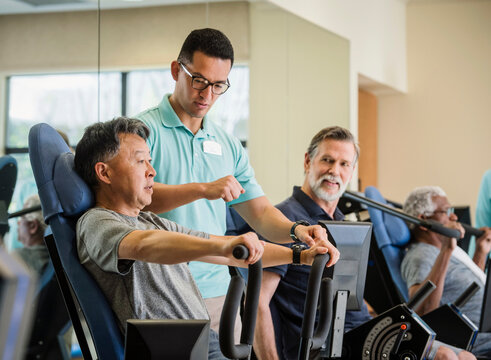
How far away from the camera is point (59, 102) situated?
2.53 meters

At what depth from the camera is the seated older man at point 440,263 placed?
3111 mm

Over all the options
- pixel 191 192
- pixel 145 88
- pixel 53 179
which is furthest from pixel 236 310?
pixel 145 88

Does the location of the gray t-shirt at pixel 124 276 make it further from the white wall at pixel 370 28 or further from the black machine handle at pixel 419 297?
the white wall at pixel 370 28

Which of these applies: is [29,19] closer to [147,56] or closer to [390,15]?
[147,56]

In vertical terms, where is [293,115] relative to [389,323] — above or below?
above

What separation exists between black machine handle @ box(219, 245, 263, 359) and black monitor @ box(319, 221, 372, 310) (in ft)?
1.77

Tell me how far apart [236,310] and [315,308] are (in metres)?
0.32

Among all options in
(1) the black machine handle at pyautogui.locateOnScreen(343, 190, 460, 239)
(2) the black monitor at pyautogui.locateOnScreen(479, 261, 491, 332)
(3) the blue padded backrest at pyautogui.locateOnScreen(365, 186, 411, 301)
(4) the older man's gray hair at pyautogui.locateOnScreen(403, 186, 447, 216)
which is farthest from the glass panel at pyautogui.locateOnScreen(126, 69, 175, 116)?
(2) the black monitor at pyautogui.locateOnScreen(479, 261, 491, 332)

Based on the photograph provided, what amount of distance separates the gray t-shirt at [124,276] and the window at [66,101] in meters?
0.88

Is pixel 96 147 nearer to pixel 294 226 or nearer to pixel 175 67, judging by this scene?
pixel 175 67

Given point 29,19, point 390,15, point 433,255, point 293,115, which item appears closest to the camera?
point 29,19

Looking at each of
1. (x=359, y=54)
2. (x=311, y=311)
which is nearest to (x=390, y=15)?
(x=359, y=54)

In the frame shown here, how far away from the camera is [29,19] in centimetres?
230

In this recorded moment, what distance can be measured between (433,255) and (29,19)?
7.11ft
